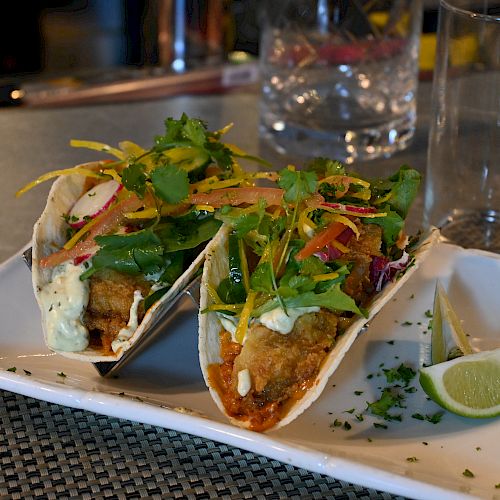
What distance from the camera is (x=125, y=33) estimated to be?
587 centimetres

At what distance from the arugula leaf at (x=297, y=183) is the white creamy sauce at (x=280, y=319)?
23cm

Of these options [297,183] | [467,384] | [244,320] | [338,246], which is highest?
[297,183]

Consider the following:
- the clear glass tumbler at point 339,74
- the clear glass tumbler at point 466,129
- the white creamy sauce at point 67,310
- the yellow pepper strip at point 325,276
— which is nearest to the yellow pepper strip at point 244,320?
the yellow pepper strip at point 325,276

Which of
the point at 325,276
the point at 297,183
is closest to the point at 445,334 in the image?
the point at 325,276

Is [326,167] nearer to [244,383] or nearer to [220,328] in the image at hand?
[220,328]

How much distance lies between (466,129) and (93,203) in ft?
3.71

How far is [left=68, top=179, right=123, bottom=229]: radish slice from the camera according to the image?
2.01m

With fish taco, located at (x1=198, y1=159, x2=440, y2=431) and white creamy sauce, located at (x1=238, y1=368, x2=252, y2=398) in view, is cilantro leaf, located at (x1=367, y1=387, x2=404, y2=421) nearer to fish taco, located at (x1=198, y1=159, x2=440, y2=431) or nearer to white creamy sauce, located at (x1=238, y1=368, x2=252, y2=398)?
fish taco, located at (x1=198, y1=159, x2=440, y2=431)

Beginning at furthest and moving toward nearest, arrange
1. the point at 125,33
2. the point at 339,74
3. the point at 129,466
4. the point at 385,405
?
the point at 125,33
the point at 339,74
the point at 385,405
the point at 129,466

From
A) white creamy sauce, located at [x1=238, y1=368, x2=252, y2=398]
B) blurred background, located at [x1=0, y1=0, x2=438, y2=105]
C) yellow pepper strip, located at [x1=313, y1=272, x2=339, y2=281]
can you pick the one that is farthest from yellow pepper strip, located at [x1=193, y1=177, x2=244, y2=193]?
blurred background, located at [x1=0, y1=0, x2=438, y2=105]

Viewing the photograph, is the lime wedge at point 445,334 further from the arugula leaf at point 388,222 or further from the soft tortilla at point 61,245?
the soft tortilla at point 61,245

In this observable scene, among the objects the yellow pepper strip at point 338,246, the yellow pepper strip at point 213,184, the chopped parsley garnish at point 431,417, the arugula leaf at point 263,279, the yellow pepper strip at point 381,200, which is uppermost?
the yellow pepper strip at point 213,184

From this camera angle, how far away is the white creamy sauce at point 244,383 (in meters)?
1.68

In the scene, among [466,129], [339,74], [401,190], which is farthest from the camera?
[339,74]
